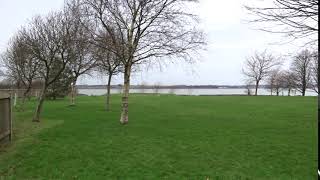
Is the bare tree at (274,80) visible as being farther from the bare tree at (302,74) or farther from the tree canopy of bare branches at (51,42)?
the tree canopy of bare branches at (51,42)

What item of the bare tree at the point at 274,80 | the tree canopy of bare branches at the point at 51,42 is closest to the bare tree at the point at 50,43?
the tree canopy of bare branches at the point at 51,42

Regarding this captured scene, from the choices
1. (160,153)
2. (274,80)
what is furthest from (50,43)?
(274,80)

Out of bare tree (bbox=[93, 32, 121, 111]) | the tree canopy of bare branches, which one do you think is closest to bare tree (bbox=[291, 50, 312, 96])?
bare tree (bbox=[93, 32, 121, 111])

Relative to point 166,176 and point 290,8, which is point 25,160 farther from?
point 290,8

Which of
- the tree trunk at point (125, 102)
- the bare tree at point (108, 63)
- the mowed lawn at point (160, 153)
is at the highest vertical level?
the bare tree at point (108, 63)

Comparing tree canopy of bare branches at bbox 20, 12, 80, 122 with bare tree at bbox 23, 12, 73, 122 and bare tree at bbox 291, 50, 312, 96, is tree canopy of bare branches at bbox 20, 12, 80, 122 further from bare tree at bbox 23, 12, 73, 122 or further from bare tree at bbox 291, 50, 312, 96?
bare tree at bbox 291, 50, 312, 96

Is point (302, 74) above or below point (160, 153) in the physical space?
above

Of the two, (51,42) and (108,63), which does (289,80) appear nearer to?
(108,63)

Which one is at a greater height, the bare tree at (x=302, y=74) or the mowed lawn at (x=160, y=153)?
the bare tree at (x=302, y=74)

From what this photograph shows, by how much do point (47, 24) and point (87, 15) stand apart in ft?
11.8

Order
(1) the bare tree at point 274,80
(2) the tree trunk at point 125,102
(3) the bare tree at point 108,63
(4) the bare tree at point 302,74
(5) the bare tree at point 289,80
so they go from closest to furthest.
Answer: (2) the tree trunk at point 125,102
(3) the bare tree at point 108,63
(4) the bare tree at point 302,74
(5) the bare tree at point 289,80
(1) the bare tree at point 274,80

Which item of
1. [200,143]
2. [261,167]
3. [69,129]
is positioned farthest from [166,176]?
[69,129]

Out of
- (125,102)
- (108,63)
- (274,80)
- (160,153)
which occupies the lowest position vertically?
(160,153)

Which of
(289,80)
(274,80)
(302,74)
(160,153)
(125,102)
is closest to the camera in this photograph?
(160,153)
